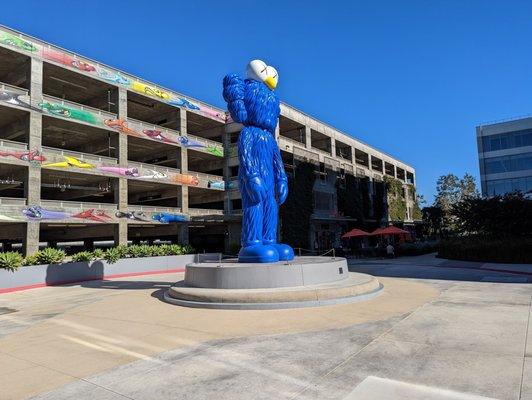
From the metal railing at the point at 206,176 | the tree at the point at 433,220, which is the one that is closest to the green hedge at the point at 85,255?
the metal railing at the point at 206,176

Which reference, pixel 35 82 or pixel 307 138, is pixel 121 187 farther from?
pixel 307 138

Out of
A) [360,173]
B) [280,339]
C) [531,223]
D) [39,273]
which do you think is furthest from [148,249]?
[360,173]

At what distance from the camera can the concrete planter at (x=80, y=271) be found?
64.2 ft

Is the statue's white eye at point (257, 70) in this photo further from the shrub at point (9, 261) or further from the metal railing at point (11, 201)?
the metal railing at point (11, 201)

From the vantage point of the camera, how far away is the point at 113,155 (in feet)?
121

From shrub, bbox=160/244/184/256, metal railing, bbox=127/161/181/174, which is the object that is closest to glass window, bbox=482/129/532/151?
metal railing, bbox=127/161/181/174

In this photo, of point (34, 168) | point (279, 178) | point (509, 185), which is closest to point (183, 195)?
point (34, 168)

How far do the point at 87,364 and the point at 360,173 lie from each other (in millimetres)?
53625

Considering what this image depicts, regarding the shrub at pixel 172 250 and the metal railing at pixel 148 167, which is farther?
the metal railing at pixel 148 167

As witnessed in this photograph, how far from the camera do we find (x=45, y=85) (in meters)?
35.0

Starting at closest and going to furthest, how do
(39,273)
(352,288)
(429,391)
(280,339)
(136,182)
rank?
(429,391) < (280,339) < (352,288) < (39,273) < (136,182)

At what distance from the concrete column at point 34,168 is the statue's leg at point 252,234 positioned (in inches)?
797

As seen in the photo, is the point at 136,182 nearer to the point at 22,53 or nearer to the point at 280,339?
the point at 22,53

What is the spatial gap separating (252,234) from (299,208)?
2898 cm
